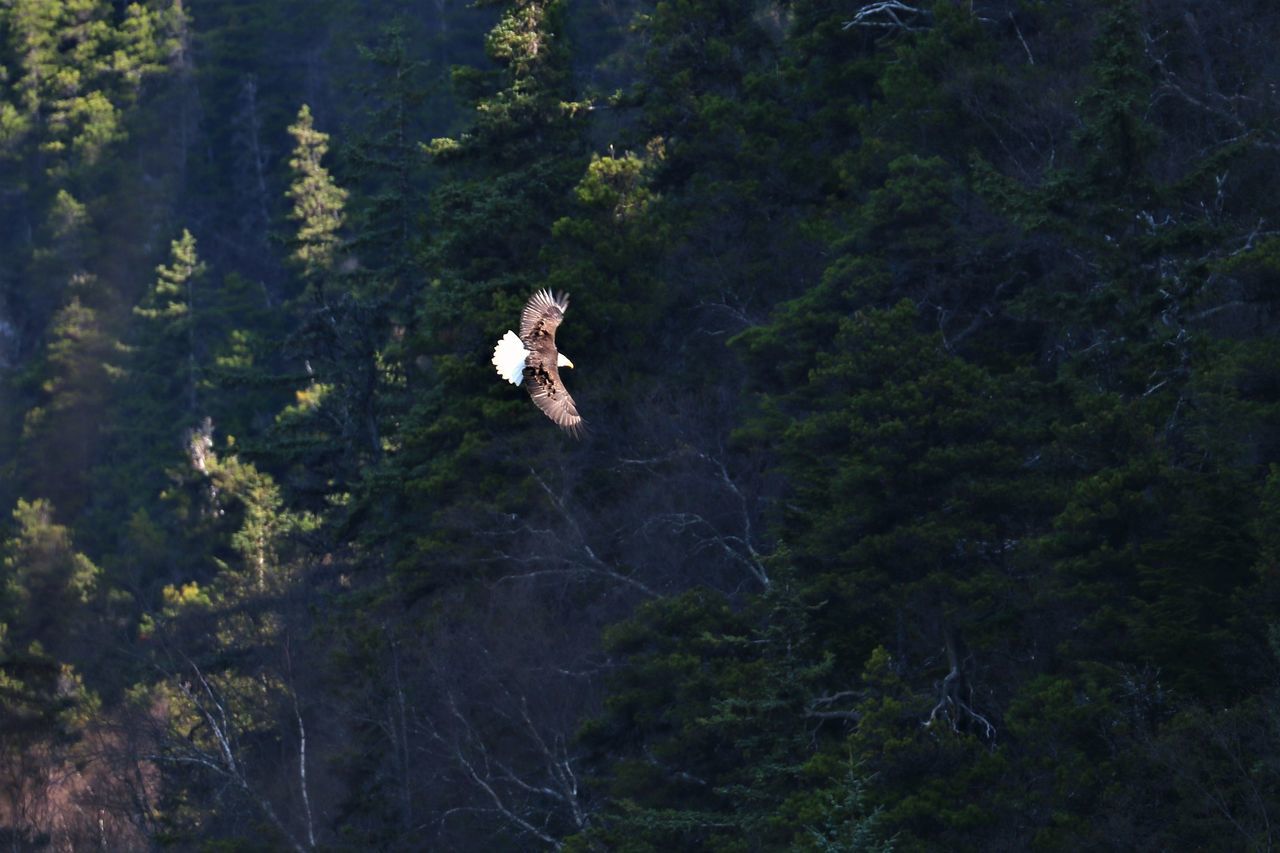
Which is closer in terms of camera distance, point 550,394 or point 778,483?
point 550,394

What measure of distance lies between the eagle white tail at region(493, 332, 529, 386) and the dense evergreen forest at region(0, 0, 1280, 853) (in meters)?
3.52

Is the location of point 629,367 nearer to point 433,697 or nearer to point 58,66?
point 433,697

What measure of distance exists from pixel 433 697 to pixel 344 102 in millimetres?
36709

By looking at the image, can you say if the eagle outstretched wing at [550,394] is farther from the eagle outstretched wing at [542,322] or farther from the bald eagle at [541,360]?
the eagle outstretched wing at [542,322]

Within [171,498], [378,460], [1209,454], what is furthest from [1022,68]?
[171,498]

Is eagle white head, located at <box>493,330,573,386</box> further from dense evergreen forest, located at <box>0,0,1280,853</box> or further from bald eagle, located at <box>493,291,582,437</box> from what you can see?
dense evergreen forest, located at <box>0,0,1280,853</box>

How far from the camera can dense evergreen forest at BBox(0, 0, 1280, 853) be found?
51.4ft

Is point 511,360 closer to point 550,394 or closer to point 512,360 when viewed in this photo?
point 512,360

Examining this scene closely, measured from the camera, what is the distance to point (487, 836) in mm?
20844

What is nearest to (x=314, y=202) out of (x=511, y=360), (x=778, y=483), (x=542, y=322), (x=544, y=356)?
(x=778, y=483)

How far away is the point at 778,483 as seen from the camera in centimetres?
2145

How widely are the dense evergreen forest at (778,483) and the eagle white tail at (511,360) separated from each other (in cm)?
352

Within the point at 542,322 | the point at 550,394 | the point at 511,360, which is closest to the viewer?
the point at 542,322

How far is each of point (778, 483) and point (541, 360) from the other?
6.67m
